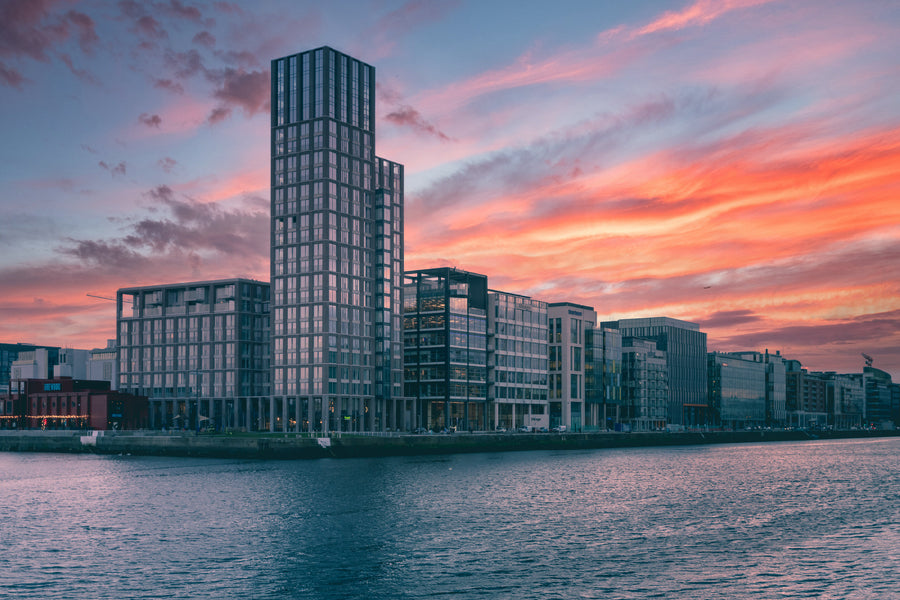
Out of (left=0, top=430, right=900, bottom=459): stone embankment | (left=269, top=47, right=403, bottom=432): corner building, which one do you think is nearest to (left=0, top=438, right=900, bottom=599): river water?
(left=0, top=430, right=900, bottom=459): stone embankment

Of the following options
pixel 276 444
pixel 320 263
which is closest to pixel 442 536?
pixel 276 444

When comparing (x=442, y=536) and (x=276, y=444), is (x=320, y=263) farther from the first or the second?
(x=442, y=536)

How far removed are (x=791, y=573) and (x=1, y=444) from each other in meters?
184

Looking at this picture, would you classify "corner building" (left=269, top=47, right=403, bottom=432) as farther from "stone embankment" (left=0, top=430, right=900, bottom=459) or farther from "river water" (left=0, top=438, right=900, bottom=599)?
"river water" (left=0, top=438, right=900, bottom=599)

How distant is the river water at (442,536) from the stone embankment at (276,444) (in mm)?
29260

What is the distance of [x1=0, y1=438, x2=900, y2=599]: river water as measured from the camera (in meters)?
43.8

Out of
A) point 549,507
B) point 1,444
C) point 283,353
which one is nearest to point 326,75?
point 283,353

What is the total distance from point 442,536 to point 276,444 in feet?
279

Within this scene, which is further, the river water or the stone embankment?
the stone embankment

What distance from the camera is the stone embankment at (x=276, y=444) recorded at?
455 feet

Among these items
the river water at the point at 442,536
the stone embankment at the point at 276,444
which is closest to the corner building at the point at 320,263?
the stone embankment at the point at 276,444

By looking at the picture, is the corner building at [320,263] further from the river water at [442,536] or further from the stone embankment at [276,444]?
the river water at [442,536]

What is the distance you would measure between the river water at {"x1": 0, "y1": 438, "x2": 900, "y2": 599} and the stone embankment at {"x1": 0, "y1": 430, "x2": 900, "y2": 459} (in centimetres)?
2926

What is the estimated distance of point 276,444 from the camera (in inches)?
5463
